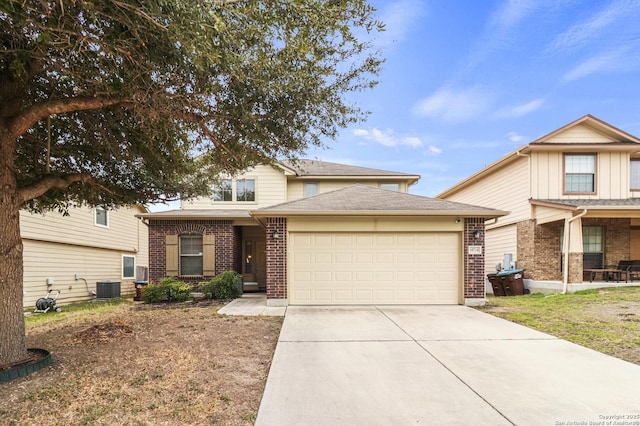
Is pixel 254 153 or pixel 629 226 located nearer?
pixel 254 153

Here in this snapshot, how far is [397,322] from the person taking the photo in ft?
23.4

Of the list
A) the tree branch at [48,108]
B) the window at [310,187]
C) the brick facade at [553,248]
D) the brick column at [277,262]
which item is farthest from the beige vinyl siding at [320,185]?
the tree branch at [48,108]

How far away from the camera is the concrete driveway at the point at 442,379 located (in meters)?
3.23

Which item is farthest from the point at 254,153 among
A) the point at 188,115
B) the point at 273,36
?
the point at 273,36

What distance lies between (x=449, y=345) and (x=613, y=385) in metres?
2.04

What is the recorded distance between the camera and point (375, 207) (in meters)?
9.34

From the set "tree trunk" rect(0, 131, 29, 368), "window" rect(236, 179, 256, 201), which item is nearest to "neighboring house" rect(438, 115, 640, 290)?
"window" rect(236, 179, 256, 201)

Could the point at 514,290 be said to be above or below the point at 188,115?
below

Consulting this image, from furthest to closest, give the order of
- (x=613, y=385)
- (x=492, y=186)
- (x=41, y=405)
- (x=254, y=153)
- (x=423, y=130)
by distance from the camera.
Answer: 1. (x=423, y=130)
2. (x=492, y=186)
3. (x=254, y=153)
4. (x=613, y=385)
5. (x=41, y=405)

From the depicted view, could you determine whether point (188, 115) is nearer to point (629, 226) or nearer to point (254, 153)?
point (254, 153)

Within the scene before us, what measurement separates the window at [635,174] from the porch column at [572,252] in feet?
14.6

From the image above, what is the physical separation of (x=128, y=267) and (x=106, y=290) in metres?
3.89

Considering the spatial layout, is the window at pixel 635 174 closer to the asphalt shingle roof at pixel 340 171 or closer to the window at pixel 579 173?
the window at pixel 579 173

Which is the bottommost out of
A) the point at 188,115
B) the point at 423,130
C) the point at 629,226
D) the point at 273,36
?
the point at 629,226
